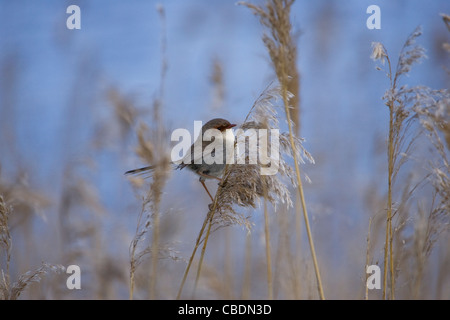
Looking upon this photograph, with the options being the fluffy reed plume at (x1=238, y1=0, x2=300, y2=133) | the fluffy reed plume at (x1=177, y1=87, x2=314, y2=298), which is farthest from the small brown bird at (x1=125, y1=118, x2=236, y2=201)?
the fluffy reed plume at (x1=238, y1=0, x2=300, y2=133)

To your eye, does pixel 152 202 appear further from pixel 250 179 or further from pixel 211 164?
pixel 211 164

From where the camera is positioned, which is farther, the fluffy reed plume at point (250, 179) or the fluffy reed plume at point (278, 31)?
the fluffy reed plume at point (250, 179)

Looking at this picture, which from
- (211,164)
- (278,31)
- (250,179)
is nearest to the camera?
(278,31)

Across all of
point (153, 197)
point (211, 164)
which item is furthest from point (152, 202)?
point (211, 164)

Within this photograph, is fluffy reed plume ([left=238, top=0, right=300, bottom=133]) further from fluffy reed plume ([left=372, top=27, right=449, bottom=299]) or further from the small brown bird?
the small brown bird

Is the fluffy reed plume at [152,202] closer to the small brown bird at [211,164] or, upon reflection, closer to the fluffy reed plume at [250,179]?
the fluffy reed plume at [250,179]

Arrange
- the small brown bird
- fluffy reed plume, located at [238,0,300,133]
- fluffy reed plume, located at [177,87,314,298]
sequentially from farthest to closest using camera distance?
1. the small brown bird
2. fluffy reed plume, located at [177,87,314,298]
3. fluffy reed plume, located at [238,0,300,133]

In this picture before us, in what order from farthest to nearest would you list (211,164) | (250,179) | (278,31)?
(211,164) → (250,179) → (278,31)

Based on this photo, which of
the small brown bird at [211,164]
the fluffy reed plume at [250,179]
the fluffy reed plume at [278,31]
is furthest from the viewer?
the small brown bird at [211,164]

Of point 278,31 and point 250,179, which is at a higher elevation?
point 278,31

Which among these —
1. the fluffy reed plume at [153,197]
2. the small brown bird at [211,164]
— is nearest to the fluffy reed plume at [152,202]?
the fluffy reed plume at [153,197]

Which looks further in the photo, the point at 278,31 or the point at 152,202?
the point at 152,202

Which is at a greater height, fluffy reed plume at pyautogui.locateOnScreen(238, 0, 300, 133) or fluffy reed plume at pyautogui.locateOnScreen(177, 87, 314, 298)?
fluffy reed plume at pyautogui.locateOnScreen(238, 0, 300, 133)

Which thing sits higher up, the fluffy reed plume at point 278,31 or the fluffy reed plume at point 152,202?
the fluffy reed plume at point 278,31
